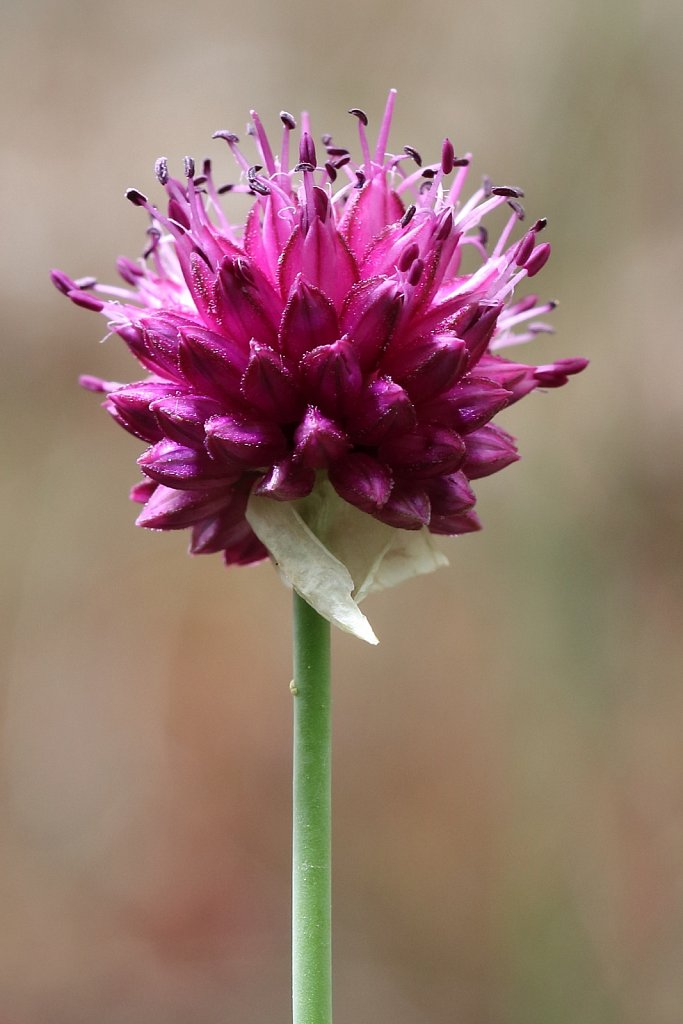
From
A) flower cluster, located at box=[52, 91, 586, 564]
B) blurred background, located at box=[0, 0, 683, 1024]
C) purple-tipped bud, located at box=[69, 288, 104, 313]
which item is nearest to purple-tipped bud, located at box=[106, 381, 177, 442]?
flower cluster, located at box=[52, 91, 586, 564]

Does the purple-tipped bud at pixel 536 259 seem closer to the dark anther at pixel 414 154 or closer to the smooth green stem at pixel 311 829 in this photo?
the dark anther at pixel 414 154

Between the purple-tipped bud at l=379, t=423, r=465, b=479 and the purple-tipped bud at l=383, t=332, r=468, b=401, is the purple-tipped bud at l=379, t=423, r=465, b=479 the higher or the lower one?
the lower one

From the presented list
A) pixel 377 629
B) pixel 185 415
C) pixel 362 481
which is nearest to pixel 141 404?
pixel 185 415

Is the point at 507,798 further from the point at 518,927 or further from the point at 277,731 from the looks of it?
the point at 277,731

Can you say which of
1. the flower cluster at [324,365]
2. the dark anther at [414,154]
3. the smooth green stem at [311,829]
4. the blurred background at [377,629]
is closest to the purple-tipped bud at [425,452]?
the flower cluster at [324,365]

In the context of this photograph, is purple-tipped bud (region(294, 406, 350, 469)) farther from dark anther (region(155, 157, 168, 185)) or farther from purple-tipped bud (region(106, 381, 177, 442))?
dark anther (region(155, 157, 168, 185))

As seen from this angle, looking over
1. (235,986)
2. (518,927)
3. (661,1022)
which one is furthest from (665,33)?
(235,986)
